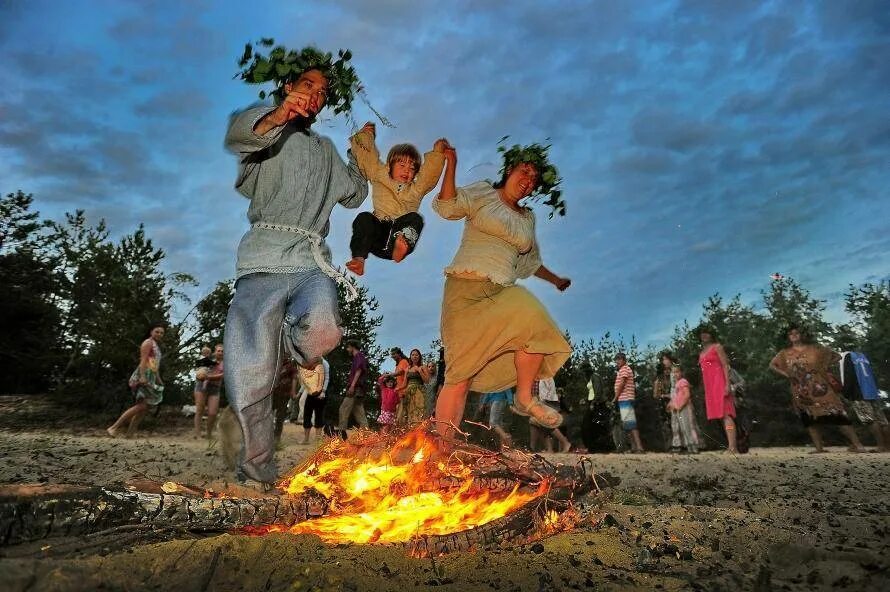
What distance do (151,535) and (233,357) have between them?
4.21 feet

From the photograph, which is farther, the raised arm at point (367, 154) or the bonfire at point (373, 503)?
the raised arm at point (367, 154)

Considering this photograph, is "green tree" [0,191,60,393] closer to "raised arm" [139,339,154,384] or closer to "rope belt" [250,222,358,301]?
"raised arm" [139,339,154,384]

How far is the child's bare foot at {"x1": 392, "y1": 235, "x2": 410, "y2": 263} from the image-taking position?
381 centimetres

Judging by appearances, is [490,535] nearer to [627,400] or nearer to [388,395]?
[388,395]

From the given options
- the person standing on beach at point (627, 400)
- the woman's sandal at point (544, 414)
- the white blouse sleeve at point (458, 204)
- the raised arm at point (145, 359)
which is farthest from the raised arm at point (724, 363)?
the raised arm at point (145, 359)

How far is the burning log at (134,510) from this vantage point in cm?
216

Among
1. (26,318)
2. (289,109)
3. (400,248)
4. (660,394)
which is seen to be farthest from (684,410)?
(26,318)

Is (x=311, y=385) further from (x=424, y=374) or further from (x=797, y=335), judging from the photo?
(x=797, y=335)

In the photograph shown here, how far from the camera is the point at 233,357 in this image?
3.43 metres

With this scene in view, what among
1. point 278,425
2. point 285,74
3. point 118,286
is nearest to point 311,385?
point 285,74

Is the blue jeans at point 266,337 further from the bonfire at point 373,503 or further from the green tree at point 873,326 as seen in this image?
the green tree at point 873,326

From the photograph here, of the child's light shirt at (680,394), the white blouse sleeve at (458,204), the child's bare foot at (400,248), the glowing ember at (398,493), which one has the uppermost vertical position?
the white blouse sleeve at (458,204)

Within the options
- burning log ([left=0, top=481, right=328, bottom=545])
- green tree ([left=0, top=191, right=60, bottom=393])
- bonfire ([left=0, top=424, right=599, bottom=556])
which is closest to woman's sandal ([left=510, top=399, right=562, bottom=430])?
bonfire ([left=0, top=424, right=599, bottom=556])

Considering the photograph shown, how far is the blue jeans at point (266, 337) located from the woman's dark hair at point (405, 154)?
1046 mm
